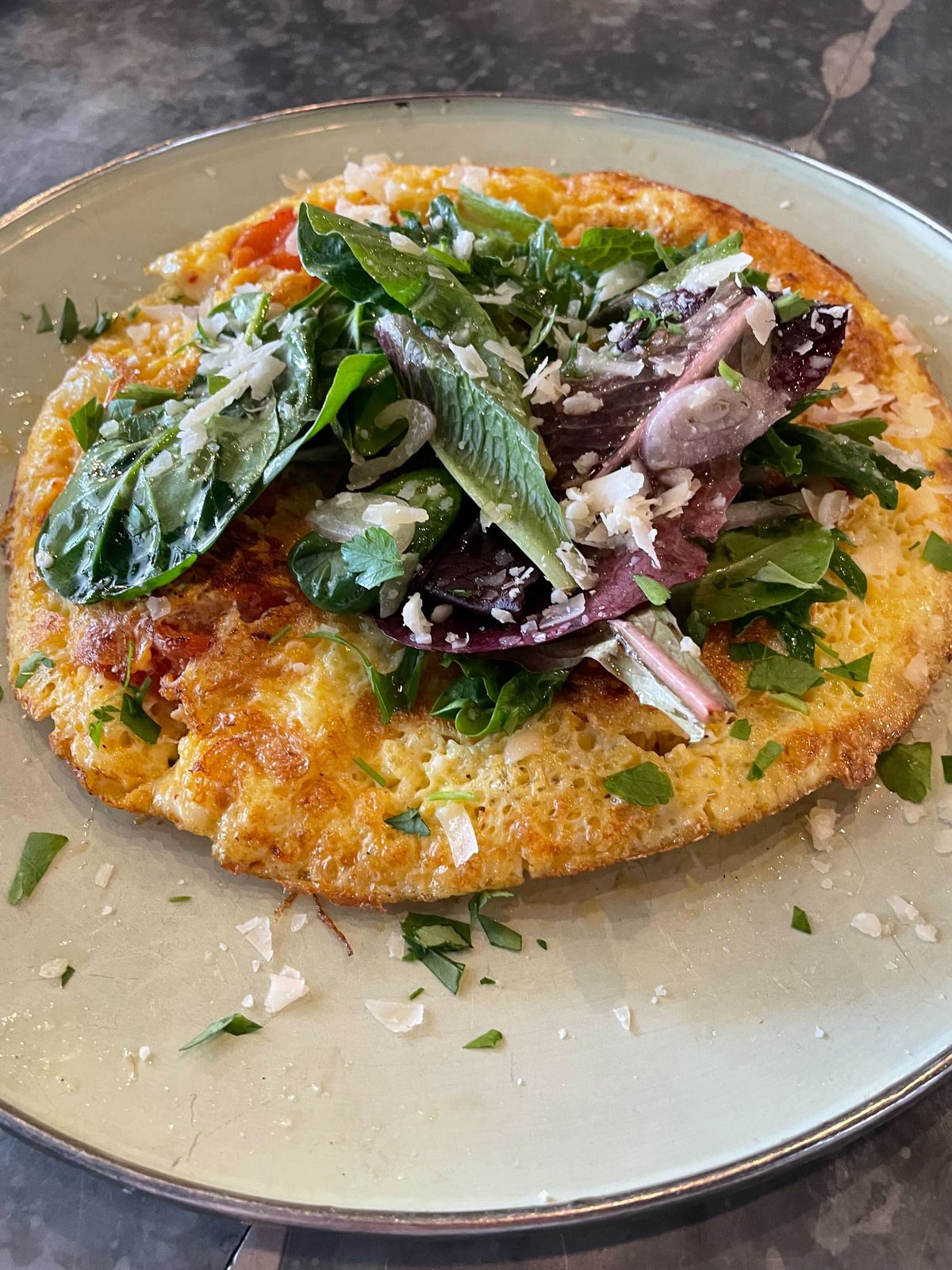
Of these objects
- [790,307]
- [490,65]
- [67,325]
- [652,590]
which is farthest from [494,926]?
[490,65]

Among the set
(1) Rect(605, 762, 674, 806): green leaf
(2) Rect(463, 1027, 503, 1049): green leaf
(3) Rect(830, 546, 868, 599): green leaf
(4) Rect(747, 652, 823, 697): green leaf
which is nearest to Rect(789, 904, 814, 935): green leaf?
(1) Rect(605, 762, 674, 806): green leaf

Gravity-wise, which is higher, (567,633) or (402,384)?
(402,384)

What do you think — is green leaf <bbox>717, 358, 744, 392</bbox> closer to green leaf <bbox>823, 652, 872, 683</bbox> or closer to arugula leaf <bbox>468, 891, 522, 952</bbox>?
green leaf <bbox>823, 652, 872, 683</bbox>

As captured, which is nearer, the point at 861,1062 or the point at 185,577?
the point at 861,1062

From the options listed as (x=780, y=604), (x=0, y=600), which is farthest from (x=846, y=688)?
(x=0, y=600)

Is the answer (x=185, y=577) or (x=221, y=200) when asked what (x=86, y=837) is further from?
(x=221, y=200)

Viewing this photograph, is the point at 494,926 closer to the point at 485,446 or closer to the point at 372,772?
the point at 372,772
